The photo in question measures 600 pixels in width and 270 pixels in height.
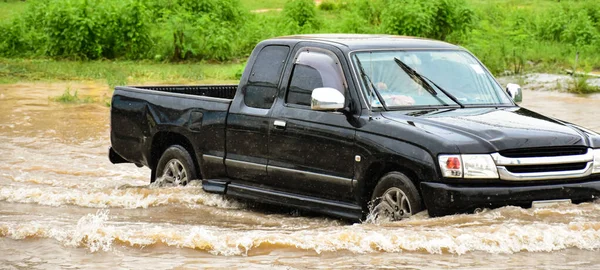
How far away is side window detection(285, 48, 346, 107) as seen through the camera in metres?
9.15

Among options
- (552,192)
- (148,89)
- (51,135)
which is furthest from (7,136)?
(552,192)

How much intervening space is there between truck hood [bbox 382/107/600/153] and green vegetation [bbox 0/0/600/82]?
17.2 metres

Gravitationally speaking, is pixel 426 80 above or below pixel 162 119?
above

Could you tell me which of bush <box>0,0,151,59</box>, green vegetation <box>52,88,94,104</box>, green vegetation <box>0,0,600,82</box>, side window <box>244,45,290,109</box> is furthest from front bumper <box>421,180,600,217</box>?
bush <box>0,0,151,59</box>

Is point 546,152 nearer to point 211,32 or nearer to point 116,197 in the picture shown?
point 116,197

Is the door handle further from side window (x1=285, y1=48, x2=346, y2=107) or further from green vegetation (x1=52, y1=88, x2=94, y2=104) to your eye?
green vegetation (x1=52, y1=88, x2=94, y2=104)

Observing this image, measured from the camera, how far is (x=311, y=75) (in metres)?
9.38

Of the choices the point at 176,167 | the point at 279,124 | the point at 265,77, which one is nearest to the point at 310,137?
the point at 279,124

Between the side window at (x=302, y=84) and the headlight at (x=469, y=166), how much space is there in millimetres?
1691

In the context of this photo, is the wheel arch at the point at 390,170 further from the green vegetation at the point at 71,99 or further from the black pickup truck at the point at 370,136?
the green vegetation at the point at 71,99

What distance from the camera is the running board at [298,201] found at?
28.7 feet

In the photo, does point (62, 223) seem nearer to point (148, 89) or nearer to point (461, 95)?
point (148, 89)

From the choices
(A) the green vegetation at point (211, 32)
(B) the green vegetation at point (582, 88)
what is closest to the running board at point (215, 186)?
(B) the green vegetation at point (582, 88)

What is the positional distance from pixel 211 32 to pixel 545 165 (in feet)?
73.3
